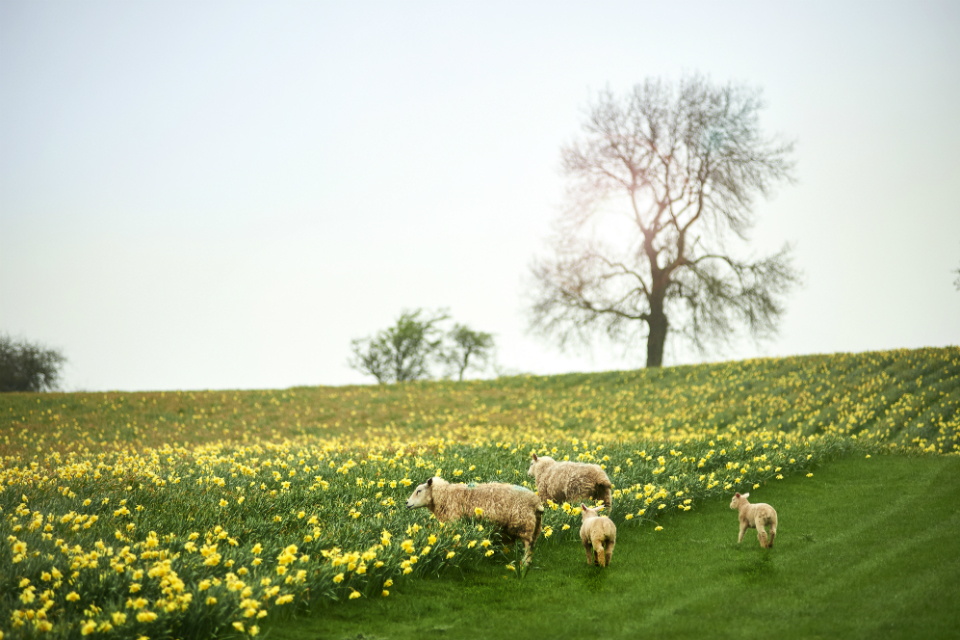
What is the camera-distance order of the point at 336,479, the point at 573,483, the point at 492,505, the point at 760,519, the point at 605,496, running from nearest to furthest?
1. the point at 492,505
2. the point at 760,519
3. the point at 605,496
4. the point at 573,483
5. the point at 336,479

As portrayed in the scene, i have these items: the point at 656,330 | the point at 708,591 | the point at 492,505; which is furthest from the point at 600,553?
the point at 656,330

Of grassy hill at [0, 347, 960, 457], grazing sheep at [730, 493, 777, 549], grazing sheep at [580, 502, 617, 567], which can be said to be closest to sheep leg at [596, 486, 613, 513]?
grazing sheep at [580, 502, 617, 567]

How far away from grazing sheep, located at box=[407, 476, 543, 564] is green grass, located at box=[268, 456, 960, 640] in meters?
0.50

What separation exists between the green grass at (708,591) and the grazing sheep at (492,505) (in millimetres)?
502

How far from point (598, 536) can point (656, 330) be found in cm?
3028

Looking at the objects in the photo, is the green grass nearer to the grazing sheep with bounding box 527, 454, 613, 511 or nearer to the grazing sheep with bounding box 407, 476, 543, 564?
the grazing sheep with bounding box 407, 476, 543, 564

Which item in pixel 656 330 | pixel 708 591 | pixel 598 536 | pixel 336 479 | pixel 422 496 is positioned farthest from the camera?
pixel 656 330

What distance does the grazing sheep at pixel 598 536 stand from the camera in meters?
6.96

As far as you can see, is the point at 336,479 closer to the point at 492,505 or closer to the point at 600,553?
the point at 492,505

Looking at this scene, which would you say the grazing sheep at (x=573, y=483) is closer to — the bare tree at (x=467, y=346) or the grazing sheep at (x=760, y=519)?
the grazing sheep at (x=760, y=519)

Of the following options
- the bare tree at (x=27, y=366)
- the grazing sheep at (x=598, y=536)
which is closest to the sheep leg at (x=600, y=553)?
the grazing sheep at (x=598, y=536)

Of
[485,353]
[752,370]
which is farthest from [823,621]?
[485,353]

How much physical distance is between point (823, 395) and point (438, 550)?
63.1ft

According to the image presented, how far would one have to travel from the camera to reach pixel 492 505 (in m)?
7.43
